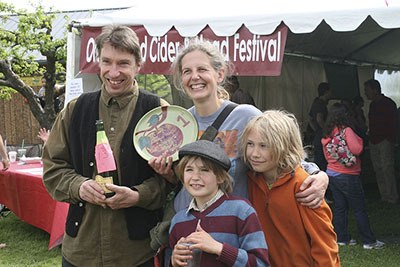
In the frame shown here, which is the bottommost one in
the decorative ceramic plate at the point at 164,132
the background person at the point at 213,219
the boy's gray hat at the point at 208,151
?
the background person at the point at 213,219

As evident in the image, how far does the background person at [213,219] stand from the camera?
6.15ft

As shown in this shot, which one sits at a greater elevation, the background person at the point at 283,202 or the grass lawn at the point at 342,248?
the background person at the point at 283,202

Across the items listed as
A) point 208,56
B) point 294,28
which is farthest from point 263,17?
point 208,56

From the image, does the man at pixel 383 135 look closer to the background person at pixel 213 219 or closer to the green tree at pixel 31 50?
the background person at pixel 213 219

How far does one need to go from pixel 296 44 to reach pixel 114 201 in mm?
7348

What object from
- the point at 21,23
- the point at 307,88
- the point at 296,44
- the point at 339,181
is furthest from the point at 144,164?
the point at 21,23

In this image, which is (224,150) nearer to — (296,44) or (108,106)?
(108,106)

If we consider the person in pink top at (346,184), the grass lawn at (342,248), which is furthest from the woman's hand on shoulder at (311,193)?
the person in pink top at (346,184)

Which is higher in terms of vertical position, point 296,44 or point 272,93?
point 296,44

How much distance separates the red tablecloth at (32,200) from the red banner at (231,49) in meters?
1.40

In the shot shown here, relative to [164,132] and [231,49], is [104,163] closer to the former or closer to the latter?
[164,132]

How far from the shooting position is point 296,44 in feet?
29.0

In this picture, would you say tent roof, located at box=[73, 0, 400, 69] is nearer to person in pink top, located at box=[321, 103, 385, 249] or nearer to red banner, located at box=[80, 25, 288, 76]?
red banner, located at box=[80, 25, 288, 76]

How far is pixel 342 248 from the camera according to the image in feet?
17.1
